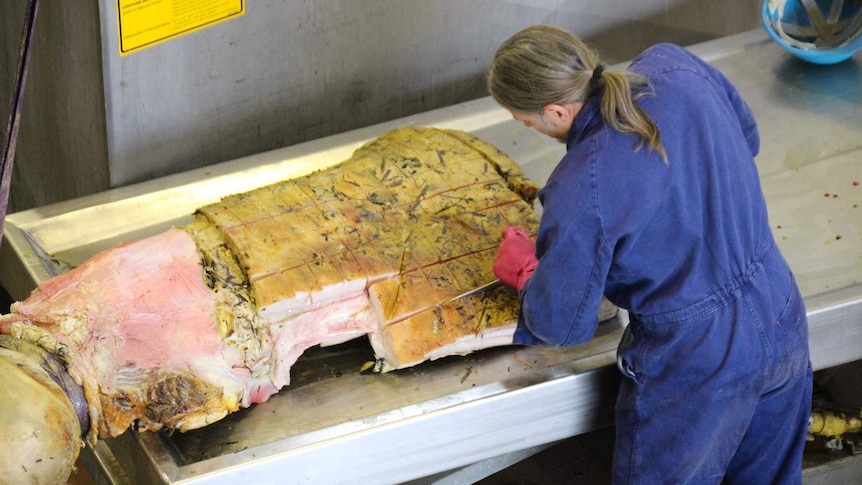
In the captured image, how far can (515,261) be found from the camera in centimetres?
289

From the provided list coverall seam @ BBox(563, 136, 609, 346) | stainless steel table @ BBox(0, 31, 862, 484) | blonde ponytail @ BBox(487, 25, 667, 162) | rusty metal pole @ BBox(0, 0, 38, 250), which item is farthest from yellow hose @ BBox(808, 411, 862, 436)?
rusty metal pole @ BBox(0, 0, 38, 250)

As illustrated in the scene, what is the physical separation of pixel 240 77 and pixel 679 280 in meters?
1.99

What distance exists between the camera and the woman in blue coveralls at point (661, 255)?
2.51m

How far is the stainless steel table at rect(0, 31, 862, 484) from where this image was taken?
106 inches

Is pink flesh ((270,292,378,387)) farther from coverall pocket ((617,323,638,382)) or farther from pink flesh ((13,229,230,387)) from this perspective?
coverall pocket ((617,323,638,382))

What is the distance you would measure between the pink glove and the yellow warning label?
Result: 1.45 m

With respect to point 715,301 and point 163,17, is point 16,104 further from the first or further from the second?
point 715,301

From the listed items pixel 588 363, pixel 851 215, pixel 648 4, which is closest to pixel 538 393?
pixel 588 363

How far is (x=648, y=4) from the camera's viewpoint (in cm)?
496

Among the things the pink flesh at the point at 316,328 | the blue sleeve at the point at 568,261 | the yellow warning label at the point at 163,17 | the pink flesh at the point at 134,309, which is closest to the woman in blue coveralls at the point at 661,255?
the blue sleeve at the point at 568,261

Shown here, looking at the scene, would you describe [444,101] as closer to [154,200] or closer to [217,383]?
[154,200]

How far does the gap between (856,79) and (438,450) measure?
270 cm

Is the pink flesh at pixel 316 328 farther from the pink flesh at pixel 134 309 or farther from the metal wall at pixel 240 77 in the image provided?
the metal wall at pixel 240 77

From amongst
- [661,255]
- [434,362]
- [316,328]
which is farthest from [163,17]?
[661,255]
